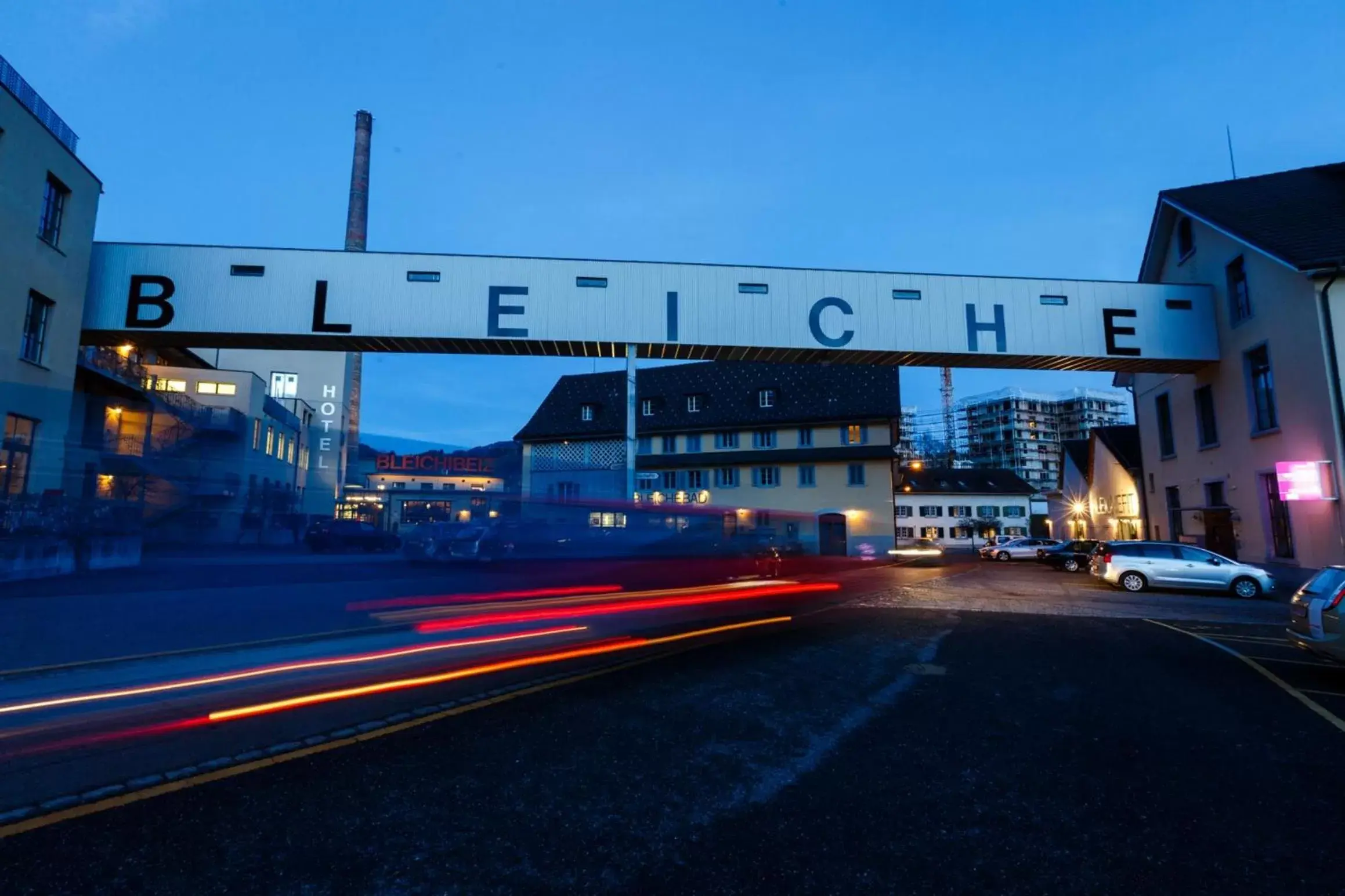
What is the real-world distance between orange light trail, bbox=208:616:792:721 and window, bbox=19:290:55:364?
16262 mm

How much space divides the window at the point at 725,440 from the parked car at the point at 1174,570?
2396 centimetres

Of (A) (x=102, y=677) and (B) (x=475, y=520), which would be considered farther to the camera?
(B) (x=475, y=520)

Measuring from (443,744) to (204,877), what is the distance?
6.85 ft

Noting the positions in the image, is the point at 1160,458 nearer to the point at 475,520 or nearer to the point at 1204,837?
the point at 475,520

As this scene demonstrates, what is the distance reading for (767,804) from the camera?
13.9ft

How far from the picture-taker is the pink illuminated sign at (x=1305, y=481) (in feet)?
58.3

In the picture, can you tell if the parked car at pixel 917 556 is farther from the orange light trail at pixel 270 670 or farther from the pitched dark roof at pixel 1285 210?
the orange light trail at pixel 270 670

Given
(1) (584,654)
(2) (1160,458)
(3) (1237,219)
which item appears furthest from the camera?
(2) (1160,458)

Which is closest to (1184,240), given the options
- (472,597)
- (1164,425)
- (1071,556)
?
(1164,425)

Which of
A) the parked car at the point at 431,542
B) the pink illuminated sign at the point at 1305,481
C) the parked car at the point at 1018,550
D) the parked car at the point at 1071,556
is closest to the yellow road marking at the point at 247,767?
the parked car at the point at 431,542

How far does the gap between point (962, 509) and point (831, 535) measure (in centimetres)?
4077

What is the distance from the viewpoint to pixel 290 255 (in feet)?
63.3

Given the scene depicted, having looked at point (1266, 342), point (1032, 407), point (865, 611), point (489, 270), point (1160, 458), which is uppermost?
point (1032, 407)

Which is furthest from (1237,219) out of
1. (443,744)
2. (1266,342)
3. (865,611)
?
(443,744)
